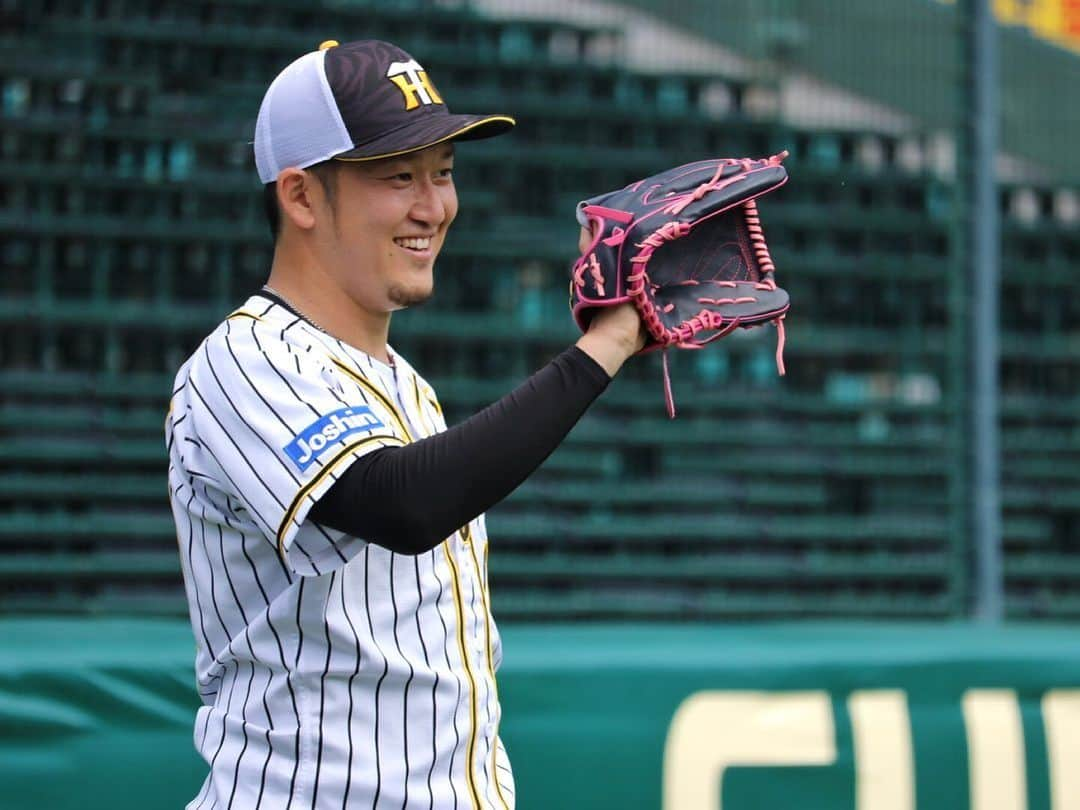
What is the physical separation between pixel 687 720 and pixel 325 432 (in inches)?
60.9

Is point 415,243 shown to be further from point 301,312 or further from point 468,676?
point 468,676

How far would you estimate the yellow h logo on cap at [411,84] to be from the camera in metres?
1.66

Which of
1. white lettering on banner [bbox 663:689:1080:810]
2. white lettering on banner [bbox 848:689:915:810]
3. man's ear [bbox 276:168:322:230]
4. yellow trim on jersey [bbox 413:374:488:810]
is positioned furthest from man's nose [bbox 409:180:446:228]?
white lettering on banner [bbox 848:689:915:810]

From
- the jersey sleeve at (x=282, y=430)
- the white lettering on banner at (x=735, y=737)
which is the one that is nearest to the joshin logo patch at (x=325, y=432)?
the jersey sleeve at (x=282, y=430)

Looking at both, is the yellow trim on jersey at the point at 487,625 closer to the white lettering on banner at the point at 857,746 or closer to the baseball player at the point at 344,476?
the baseball player at the point at 344,476

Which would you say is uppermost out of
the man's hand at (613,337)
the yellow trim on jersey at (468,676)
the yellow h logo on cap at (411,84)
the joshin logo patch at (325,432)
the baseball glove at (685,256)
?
the yellow h logo on cap at (411,84)

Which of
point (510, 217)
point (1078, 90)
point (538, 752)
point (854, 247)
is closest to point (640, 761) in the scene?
point (538, 752)

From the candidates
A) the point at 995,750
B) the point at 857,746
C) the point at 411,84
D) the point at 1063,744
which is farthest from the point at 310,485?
the point at 1063,744

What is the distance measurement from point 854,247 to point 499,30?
116cm

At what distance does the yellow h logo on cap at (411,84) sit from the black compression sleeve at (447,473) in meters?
0.37

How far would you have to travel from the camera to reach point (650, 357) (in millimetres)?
4090

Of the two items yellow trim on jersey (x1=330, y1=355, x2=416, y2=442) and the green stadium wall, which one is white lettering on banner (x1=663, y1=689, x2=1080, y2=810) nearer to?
the green stadium wall

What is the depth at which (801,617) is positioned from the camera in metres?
4.08

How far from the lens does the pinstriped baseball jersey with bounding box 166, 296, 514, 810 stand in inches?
60.0
